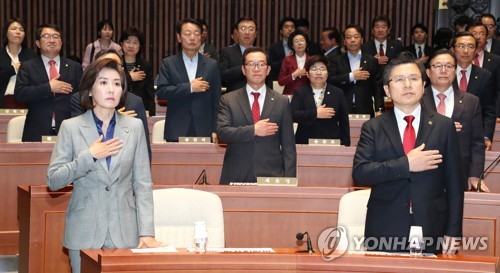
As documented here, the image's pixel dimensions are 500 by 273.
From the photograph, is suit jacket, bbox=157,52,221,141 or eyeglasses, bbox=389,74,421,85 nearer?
eyeglasses, bbox=389,74,421,85

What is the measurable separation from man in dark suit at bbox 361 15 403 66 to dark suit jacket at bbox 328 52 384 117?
75cm

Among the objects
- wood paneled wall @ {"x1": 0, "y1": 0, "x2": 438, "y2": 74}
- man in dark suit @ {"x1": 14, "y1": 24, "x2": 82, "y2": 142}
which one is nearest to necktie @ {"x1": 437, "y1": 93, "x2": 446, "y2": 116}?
man in dark suit @ {"x1": 14, "y1": 24, "x2": 82, "y2": 142}

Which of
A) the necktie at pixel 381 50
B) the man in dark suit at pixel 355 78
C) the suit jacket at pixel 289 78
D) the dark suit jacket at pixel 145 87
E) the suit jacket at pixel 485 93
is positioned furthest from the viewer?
the necktie at pixel 381 50

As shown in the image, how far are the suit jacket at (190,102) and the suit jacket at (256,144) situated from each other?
1093 mm

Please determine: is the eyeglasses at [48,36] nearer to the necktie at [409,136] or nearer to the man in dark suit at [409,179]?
the man in dark suit at [409,179]

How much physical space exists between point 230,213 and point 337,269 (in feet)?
5.78

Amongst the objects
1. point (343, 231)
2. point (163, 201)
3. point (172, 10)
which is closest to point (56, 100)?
point (163, 201)

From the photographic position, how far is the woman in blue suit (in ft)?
11.2

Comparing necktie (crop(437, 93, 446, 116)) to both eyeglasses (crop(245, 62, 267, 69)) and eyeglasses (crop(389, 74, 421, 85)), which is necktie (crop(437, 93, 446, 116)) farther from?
eyeglasses (crop(389, 74, 421, 85))

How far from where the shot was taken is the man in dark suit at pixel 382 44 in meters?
8.80

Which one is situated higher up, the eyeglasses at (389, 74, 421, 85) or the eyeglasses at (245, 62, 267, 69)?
the eyeglasses at (245, 62, 267, 69)

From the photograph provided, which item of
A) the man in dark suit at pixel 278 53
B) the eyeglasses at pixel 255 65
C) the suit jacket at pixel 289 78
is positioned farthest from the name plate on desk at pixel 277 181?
the man in dark suit at pixel 278 53

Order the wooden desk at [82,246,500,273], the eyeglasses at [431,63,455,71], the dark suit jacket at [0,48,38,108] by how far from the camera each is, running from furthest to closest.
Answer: the dark suit jacket at [0,48,38,108]
the eyeglasses at [431,63,455,71]
the wooden desk at [82,246,500,273]
